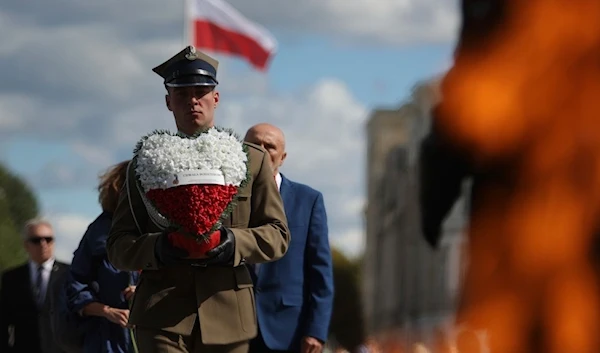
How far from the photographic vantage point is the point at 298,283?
695 cm

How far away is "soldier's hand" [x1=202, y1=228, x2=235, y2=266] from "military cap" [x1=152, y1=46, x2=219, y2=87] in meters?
0.61

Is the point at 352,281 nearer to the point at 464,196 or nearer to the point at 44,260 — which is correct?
the point at 44,260

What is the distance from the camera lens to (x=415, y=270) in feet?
14.6

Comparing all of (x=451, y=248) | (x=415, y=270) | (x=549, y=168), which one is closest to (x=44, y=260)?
(x=415, y=270)

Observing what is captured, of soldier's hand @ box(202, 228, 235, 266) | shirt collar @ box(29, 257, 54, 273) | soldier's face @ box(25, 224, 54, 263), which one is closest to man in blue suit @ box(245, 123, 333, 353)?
soldier's hand @ box(202, 228, 235, 266)

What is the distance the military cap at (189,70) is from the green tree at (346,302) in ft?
320

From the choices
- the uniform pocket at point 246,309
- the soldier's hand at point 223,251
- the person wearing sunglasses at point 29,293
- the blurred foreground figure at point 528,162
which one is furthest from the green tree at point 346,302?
the blurred foreground figure at point 528,162

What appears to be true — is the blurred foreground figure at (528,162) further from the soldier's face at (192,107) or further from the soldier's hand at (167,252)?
the soldier's face at (192,107)

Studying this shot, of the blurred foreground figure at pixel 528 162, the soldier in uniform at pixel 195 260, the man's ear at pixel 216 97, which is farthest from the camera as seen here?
the man's ear at pixel 216 97

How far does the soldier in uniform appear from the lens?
538 cm

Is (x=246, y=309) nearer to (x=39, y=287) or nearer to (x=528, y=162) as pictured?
(x=528, y=162)

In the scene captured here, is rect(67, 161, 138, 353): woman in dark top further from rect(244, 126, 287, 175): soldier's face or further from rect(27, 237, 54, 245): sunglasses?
rect(27, 237, 54, 245): sunglasses

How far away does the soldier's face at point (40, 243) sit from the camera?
11.0 meters

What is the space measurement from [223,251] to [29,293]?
20.3 ft
